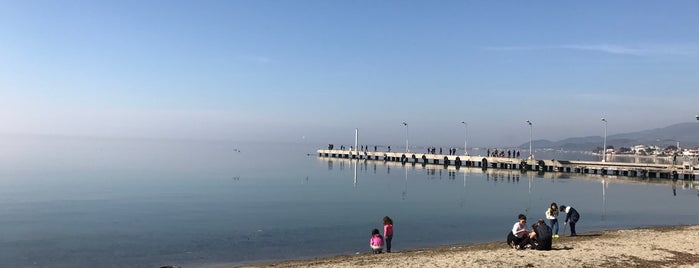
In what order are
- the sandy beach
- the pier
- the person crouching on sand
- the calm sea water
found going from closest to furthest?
the sandy beach
the person crouching on sand
the calm sea water
the pier

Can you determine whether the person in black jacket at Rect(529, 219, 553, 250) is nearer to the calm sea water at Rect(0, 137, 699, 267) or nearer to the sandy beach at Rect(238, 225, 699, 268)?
the sandy beach at Rect(238, 225, 699, 268)

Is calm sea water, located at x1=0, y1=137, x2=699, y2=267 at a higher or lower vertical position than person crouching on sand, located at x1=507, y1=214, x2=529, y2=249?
lower

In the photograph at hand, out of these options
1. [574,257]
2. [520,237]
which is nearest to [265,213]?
[520,237]

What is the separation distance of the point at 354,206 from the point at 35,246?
1806 centimetres

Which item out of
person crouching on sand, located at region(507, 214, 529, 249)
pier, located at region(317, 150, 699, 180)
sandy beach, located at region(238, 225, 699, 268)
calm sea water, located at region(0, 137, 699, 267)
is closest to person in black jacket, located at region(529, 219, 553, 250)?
sandy beach, located at region(238, 225, 699, 268)

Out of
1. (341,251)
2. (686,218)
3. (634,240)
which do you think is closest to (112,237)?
(341,251)

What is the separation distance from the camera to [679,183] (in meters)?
54.5

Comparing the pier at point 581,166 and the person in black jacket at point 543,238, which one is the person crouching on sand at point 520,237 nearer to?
the person in black jacket at point 543,238

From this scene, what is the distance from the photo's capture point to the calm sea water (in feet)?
66.4

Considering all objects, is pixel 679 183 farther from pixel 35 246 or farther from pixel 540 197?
pixel 35 246

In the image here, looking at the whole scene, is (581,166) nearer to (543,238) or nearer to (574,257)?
(543,238)

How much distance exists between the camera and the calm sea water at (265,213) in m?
20.2

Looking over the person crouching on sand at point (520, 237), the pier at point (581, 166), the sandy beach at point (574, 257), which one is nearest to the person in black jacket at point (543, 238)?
the sandy beach at point (574, 257)

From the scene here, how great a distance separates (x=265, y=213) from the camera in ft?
101
